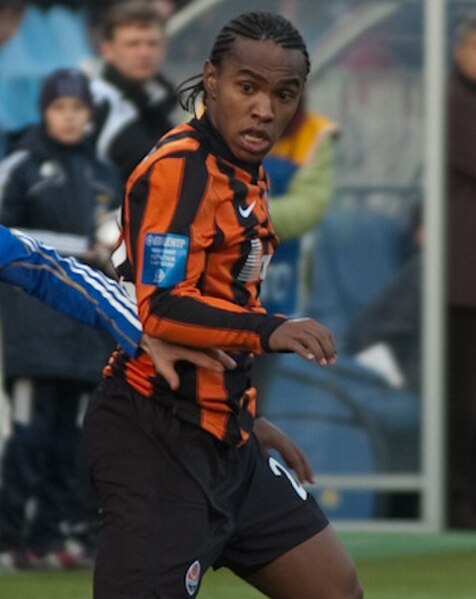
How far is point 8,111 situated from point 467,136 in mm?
2349

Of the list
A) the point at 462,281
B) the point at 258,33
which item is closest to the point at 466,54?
the point at 462,281

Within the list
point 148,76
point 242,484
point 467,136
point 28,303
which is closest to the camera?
point 242,484

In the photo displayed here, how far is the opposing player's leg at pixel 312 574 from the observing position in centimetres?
479

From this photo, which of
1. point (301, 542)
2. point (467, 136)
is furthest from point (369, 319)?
point (301, 542)

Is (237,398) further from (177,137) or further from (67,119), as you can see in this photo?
(67,119)

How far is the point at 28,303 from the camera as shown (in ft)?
27.3

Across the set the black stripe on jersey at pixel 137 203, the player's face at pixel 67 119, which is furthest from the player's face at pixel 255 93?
the player's face at pixel 67 119

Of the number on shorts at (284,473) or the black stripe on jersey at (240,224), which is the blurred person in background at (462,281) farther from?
the black stripe on jersey at (240,224)

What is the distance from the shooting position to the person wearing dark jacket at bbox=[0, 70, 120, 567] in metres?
8.27

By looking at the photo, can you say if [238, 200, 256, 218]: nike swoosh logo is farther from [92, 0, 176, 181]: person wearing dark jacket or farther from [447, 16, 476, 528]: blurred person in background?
[447, 16, 476, 528]: blurred person in background

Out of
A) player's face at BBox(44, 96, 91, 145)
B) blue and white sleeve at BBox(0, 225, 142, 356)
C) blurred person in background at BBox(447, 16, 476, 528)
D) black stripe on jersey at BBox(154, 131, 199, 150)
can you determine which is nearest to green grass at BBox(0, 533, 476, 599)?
blurred person in background at BBox(447, 16, 476, 528)

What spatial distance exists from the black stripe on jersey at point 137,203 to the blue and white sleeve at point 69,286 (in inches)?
6.4

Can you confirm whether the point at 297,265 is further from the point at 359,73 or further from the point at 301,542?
the point at 301,542

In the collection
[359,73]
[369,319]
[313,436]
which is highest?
[359,73]
